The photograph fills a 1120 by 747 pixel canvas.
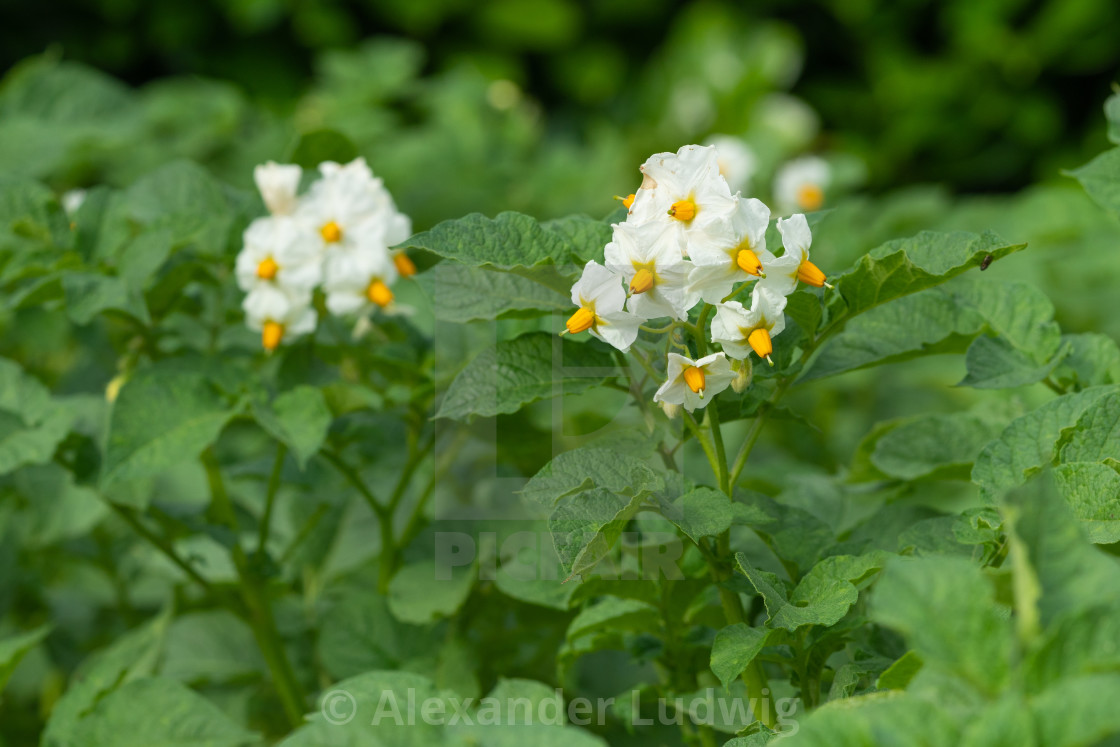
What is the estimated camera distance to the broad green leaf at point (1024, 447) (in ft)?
2.39

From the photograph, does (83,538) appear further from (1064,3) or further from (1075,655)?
(1064,3)

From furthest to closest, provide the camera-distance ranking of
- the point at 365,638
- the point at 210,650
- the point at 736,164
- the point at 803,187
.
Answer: the point at 803,187 → the point at 736,164 → the point at 210,650 → the point at 365,638

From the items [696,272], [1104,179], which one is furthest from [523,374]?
[1104,179]

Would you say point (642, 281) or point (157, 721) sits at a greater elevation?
point (642, 281)

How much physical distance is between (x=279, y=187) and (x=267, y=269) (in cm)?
9

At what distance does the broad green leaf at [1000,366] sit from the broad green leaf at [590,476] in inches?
11.0

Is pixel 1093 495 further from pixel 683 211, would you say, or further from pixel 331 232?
pixel 331 232

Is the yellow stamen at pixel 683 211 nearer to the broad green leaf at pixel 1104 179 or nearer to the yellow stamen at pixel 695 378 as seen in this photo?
the yellow stamen at pixel 695 378

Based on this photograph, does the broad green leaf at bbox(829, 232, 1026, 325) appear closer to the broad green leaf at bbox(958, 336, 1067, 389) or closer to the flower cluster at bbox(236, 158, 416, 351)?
the broad green leaf at bbox(958, 336, 1067, 389)

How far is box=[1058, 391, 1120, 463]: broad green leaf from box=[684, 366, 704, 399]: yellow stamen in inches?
10.4

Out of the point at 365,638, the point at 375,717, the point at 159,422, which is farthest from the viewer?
the point at 365,638

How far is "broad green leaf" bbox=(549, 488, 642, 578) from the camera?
66 cm

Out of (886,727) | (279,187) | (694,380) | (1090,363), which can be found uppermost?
(279,187)

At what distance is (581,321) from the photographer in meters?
0.70
